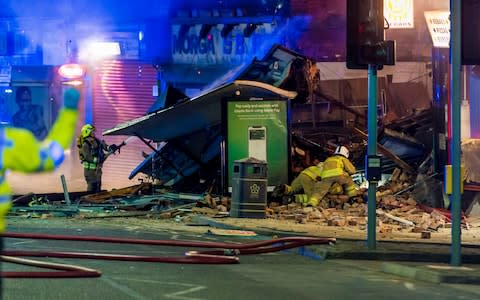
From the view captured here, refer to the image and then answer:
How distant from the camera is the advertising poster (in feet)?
53.6

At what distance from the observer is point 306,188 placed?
52.6 ft

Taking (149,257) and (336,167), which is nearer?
(149,257)

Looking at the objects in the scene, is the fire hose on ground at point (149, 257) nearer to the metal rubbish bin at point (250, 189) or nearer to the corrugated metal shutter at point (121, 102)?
the metal rubbish bin at point (250, 189)

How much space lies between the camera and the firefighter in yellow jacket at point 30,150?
3.34 meters

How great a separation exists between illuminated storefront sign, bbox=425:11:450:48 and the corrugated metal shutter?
27.5 ft

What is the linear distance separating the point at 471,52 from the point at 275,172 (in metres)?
7.38

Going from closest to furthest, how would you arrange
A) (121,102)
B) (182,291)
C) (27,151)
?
1. (27,151)
2. (182,291)
3. (121,102)

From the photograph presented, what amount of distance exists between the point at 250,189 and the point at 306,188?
177 cm

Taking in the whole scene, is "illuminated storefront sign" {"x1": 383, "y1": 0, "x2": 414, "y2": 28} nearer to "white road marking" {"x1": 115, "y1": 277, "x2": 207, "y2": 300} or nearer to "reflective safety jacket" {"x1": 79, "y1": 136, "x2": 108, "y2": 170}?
"reflective safety jacket" {"x1": 79, "y1": 136, "x2": 108, "y2": 170}

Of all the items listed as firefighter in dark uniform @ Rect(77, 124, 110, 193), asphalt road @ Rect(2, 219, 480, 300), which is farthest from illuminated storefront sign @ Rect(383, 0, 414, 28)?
asphalt road @ Rect(2, 219, 480, 300)

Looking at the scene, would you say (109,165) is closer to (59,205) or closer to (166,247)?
(59,205)

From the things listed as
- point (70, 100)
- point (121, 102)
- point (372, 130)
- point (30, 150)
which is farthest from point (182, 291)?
point (121, 102)

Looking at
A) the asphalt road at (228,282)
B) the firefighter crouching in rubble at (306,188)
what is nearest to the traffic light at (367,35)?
the asphalt road at (228,282)

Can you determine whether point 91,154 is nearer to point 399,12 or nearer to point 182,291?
point 399,12
